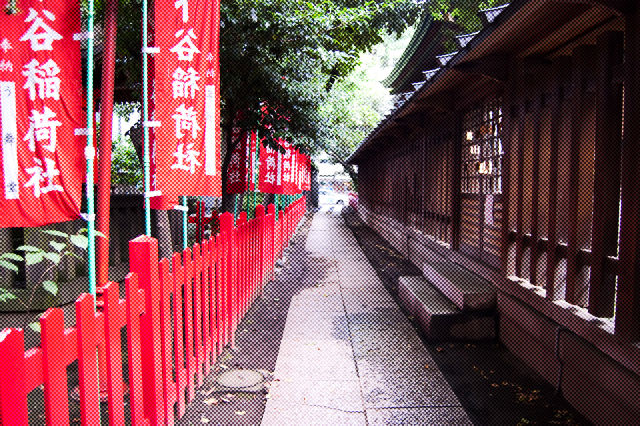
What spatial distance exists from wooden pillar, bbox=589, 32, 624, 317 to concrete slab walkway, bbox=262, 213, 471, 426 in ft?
A: 4.98

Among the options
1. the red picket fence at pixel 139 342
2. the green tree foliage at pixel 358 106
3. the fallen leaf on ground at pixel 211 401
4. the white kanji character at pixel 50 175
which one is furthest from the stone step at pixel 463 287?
the green tree foliage at pixel 358 106

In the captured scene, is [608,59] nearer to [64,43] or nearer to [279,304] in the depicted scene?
[64,43]

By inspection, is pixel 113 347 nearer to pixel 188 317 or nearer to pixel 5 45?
pixel 188 317

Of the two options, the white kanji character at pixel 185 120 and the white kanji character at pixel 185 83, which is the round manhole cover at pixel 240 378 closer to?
the white kanji character at pixel 185 120

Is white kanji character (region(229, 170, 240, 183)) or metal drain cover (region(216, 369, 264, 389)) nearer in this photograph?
metal drain cover (region(216, 369, 264, 389))

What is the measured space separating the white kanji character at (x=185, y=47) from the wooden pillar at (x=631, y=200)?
3.42 metres

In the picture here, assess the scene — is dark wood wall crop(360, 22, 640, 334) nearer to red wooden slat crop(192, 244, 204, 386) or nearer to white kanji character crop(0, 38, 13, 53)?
red wooden slat crop(192, 244, 204, 386)

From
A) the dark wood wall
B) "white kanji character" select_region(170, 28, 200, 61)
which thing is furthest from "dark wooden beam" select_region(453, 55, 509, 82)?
"white kanji character" select_region(170, 28, 200, 61)

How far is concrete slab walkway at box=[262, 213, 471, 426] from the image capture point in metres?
3.78

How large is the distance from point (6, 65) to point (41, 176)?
A: 0.75 metres

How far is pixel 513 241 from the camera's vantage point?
5293mm

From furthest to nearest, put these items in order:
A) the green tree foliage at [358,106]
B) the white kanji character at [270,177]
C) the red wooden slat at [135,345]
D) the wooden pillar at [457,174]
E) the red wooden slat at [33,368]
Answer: the green tree foliage at [358,106] < the white kanji character at [270,177] < the wooden pillar at [457,174] < the red wooden slat at [135,345] < the red wooden slat at [33,368]

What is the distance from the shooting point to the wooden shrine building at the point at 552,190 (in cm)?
322

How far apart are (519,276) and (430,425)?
210 cm
